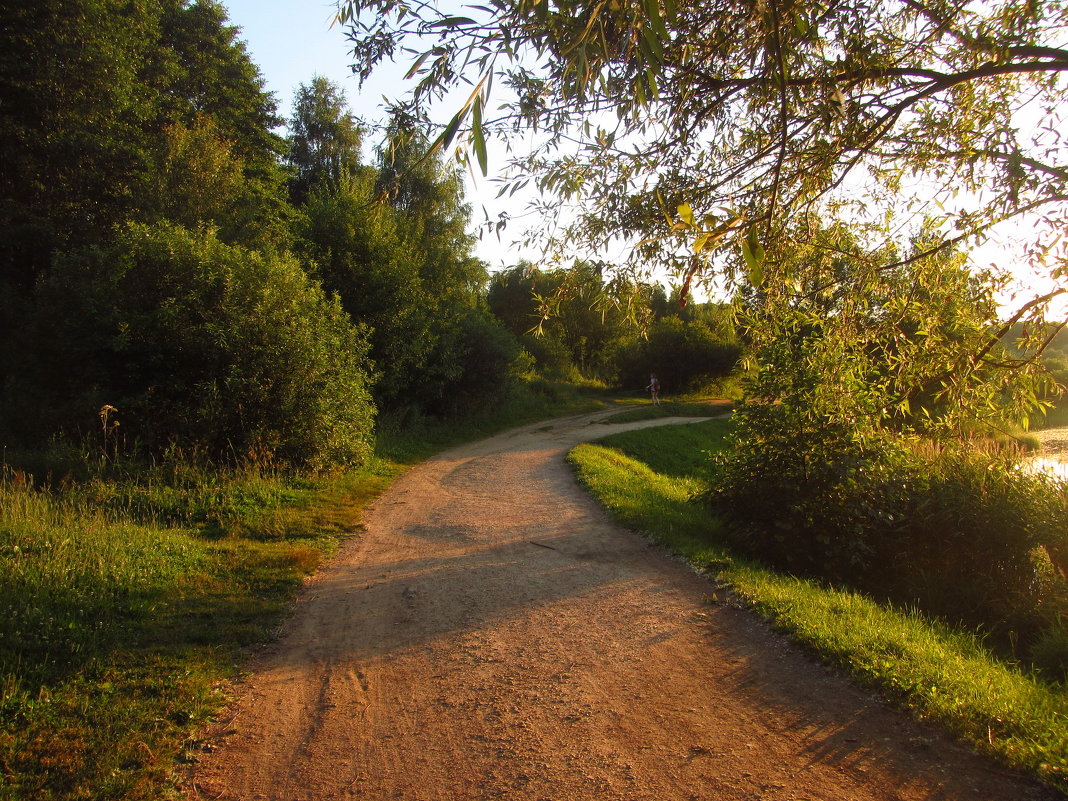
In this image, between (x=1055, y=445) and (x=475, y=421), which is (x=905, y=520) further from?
(x=1055, y=445)

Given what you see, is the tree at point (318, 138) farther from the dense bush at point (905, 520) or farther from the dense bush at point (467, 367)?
the dense bush at point (905, 520)

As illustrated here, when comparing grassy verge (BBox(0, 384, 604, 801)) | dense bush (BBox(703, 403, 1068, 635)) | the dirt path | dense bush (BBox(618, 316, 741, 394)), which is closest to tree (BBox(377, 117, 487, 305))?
dense bush (BBox(618, 316, 741, 394))

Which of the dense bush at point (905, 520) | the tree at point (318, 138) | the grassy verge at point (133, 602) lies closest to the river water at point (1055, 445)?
the dense bush at point (905, 520)

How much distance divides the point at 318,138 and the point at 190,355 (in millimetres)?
28815

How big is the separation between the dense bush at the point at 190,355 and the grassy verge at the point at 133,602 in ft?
3.28

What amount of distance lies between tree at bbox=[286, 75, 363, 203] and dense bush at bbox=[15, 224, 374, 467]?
24.9 meters

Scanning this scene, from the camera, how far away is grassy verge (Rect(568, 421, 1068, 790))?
350 cm

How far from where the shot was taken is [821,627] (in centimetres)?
497

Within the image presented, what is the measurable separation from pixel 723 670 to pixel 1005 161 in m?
5.18

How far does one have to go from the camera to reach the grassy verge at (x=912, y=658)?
11.5 ft

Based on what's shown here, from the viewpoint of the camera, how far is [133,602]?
5398mm

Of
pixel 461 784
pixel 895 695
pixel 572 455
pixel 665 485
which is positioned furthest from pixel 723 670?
pixel 572 455

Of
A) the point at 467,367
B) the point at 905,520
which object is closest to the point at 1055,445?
the point at 905,520

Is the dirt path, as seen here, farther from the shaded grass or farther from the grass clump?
the shaded grass
